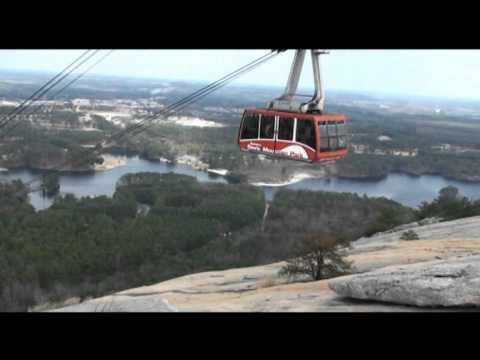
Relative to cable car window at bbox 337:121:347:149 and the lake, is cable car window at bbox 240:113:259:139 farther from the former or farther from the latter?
the lake

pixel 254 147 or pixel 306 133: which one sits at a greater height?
pixel 306 133

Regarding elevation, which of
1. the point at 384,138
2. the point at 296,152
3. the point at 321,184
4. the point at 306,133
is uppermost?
the point at 306,133

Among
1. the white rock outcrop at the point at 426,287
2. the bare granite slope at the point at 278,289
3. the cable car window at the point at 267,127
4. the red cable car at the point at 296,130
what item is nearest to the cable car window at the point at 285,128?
the red cable car at the point at 296,130

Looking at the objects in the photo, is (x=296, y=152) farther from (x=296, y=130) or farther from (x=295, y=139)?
(x=296, y=130)

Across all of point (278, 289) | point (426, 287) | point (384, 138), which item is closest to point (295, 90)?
point (426, 287)

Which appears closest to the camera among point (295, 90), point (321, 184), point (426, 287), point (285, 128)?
point (426, 287)
